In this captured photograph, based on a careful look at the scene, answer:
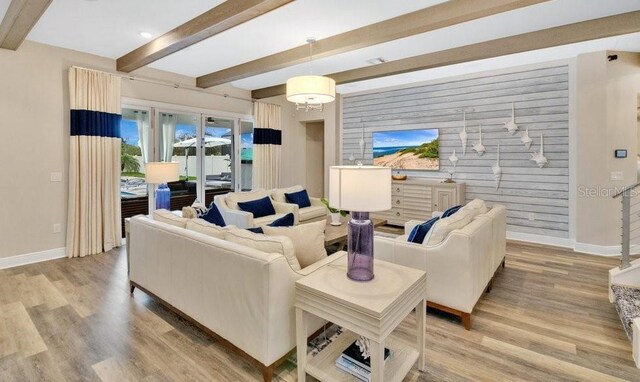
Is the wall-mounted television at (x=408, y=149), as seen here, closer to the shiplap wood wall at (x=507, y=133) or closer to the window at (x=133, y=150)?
the shiplap wood wall at (x=507, y=133)

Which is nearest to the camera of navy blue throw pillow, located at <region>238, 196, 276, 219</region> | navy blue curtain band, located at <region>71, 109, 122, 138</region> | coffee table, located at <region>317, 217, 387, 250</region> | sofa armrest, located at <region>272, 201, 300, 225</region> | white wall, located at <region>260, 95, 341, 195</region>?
coffee table, located at <region>317, 217, 387, 250</region>

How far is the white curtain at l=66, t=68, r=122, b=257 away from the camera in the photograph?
4.31 meters

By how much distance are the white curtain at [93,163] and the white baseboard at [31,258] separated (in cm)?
16

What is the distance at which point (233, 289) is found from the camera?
200cm

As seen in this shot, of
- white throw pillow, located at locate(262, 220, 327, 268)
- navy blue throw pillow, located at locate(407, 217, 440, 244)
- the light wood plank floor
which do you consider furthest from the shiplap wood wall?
white throw pillow, located at locate(262, 220, 327, 268)

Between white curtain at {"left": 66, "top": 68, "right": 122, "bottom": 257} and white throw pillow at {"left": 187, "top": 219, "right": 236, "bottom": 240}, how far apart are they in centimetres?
279

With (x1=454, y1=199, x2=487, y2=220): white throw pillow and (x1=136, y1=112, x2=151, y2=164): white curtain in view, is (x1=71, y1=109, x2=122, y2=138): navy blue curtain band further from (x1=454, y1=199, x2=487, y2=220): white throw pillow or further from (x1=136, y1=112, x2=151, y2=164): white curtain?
(x1=454, y1=199, x2=487, y2=220): white throw pillow

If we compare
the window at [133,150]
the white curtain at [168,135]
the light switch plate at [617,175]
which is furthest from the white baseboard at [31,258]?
the light switch plate at [617,175]

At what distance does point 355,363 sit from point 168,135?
5.03m

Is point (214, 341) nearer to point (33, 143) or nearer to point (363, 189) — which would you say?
point (363, 189)

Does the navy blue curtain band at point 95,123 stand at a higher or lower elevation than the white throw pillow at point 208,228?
higher

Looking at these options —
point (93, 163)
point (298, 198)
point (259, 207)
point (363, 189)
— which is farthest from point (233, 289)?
point (93, 163)

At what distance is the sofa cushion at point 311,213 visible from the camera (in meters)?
5.23

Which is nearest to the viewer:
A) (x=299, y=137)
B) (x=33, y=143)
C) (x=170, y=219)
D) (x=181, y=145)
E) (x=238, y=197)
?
(x=170, y=219)
